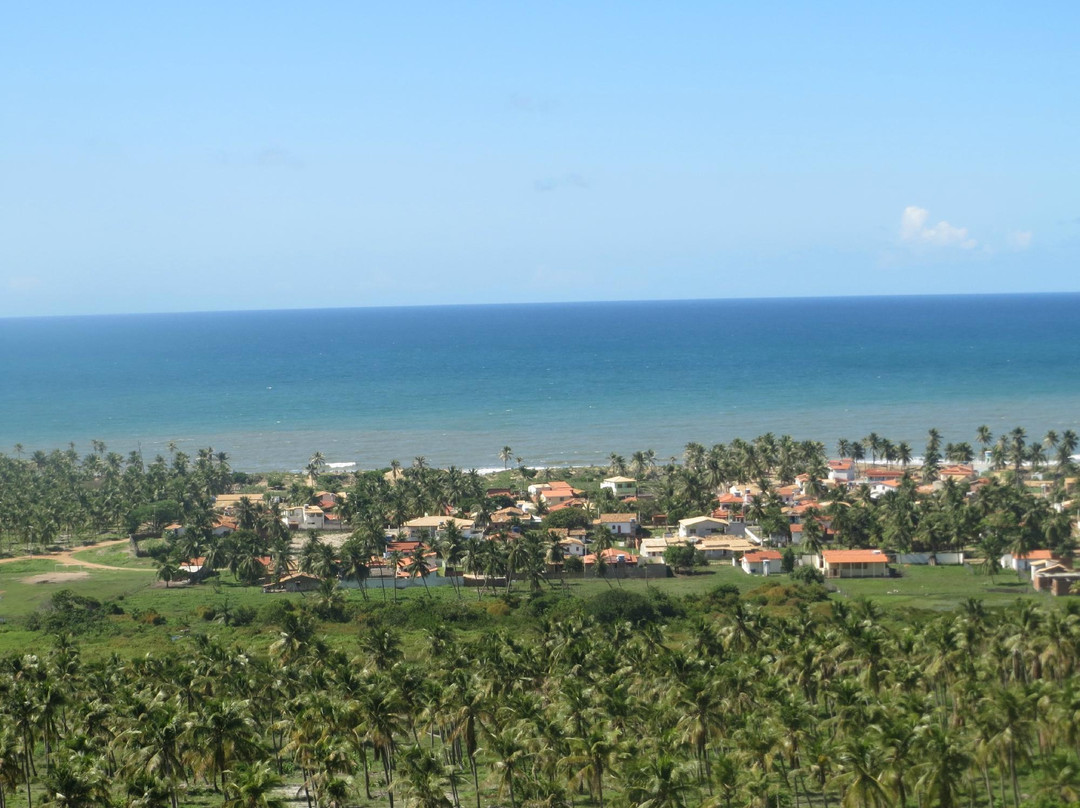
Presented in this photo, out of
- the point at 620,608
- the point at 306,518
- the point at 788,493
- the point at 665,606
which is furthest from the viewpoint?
the point at 788,493

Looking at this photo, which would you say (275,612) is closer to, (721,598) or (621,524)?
(721,598)

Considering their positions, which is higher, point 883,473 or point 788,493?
point 883,473

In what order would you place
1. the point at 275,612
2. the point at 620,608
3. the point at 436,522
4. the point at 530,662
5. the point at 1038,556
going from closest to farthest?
the point at 530,662 → the point at 620,608 → the point at 275,612 → the point at 1038,556 → the point at 436,522

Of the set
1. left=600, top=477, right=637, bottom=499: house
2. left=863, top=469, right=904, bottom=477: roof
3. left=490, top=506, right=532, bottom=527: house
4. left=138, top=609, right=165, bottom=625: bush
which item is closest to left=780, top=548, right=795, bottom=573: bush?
left=490, top=506, right=532, bottom=527: house

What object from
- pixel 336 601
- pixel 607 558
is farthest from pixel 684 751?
pixel 607 558

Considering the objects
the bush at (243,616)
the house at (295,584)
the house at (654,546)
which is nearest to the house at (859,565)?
the house at (654,546)

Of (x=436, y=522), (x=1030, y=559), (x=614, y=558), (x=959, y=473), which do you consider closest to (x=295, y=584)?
(x=436, y=522)

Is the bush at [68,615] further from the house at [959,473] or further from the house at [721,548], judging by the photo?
the house at [959,473]

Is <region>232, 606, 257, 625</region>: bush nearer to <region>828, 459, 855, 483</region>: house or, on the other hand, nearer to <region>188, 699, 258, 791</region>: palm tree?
<region>188, 699, 258, 791</region>: palm tree
